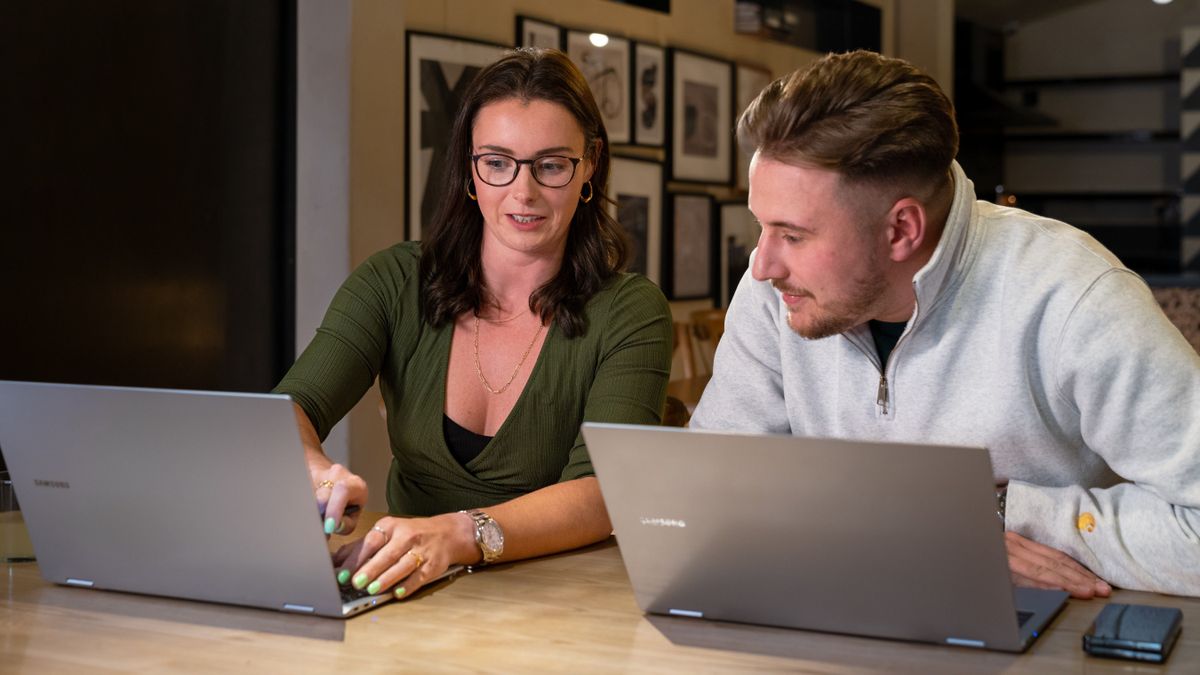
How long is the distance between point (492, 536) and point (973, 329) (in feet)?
2.10

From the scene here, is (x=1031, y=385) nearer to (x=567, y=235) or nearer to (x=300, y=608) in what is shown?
(x=567, y=235)

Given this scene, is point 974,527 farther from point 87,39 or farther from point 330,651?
point 87,39

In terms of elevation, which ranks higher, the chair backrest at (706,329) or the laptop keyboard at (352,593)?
the chair backrest at (706,329)

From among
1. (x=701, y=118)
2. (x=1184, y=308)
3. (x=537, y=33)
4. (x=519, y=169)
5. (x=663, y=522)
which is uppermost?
(x=537, y=33)

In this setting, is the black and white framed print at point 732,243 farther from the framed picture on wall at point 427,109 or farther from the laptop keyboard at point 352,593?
the laptop keyboard at point 352,593

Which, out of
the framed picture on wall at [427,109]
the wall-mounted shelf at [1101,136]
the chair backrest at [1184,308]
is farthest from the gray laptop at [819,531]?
the wall-mounted shelf at [1101,136]

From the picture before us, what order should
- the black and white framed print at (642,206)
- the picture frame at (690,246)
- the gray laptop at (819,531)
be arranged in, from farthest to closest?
1. the picture frame at (690,246)
2. the black and white framed print at (642,206)
3. the gray laptop at (819,531)

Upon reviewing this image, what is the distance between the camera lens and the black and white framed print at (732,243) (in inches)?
228

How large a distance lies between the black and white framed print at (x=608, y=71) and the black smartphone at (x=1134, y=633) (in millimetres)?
3599

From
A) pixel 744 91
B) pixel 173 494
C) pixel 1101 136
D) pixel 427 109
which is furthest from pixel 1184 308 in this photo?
pixel 1101 136

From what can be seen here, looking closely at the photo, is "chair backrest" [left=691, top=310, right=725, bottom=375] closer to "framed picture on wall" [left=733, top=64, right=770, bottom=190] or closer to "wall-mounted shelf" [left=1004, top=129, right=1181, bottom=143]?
"framed picture on wall" [left=733, top=64, right=770, bottom=190]

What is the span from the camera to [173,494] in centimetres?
137

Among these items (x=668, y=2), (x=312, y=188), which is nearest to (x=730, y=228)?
(x=668, y=2)

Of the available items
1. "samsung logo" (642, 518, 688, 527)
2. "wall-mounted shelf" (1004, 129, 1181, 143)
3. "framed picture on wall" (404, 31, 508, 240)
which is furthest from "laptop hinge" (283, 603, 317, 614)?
"wall-mounted shelf" (1004, 129, 1181, 143)
